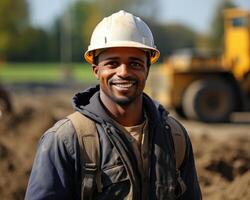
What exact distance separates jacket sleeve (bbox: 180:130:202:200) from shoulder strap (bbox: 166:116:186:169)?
32mm

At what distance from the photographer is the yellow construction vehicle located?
58.3 feet

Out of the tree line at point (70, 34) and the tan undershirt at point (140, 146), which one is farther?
the tree line at point (70, 34)

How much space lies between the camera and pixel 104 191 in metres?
3.25

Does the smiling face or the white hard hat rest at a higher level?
the white hard hat

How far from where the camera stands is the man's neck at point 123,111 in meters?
3.36

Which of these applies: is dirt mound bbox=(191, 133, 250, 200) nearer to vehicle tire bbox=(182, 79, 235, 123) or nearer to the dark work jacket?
the dark work jacket

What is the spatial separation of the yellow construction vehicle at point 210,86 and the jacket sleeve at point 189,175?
14.1 metres

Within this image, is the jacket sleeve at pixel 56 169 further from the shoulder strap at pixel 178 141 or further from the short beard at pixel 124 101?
the shoulder strap at pixel 178 141

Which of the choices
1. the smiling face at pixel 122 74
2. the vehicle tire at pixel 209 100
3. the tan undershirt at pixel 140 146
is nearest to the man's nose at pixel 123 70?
the smiling face at pixel 122 74

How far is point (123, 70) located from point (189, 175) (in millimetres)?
626

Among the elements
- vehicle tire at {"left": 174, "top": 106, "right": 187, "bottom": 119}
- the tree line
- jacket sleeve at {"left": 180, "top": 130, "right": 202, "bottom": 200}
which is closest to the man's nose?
jacket sleeve at {"left": 180, "top": 130, "right": 202, "bottom": 200}

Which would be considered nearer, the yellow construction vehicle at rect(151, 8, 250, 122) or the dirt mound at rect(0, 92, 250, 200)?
the dirt mound at rect(0, 92, 250, 200)

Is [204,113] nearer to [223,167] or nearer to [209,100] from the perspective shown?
[209,100]

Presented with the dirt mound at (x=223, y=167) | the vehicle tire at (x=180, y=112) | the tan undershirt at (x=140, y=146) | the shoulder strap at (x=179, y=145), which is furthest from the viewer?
the vehicle tire at (x=180, y=112)
